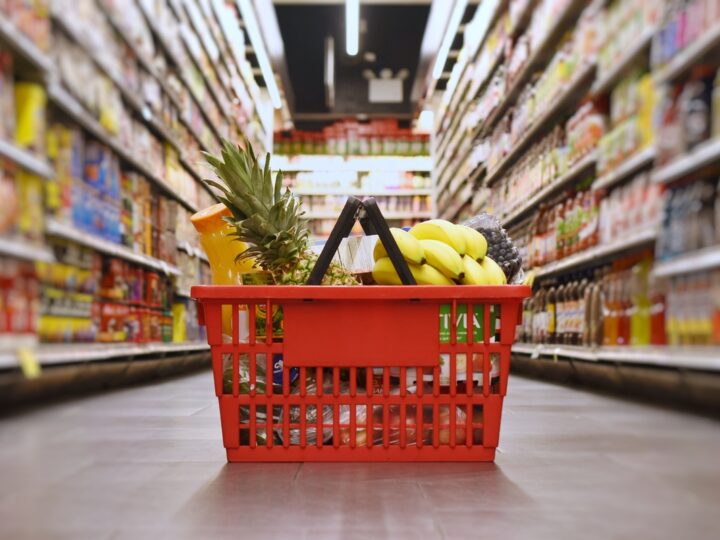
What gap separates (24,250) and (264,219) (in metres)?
0.72

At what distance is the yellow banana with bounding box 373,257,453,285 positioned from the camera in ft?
4.64

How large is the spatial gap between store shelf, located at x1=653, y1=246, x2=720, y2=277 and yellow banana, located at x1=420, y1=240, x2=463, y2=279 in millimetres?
747

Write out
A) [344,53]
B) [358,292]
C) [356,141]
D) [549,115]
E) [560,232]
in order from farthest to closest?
1. [356,141]
2. [344,53]
3. [549,115]
4. [560,232]
5. [358,292]

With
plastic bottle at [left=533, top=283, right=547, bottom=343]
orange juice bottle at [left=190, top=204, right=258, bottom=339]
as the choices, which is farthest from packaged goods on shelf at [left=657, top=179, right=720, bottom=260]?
plastic bottle at [left=533, top=283, right=547, bottom=343]

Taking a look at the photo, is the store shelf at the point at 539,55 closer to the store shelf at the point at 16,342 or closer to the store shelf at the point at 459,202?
the store shelf at the point at 459,202

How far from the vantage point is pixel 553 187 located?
360 centimetres

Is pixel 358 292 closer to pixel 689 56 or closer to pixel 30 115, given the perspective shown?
pixel 30 115

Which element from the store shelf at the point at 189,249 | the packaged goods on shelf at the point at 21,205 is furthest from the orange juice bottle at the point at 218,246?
the store shelf at the point at 189,249

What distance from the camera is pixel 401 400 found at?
1.29 m

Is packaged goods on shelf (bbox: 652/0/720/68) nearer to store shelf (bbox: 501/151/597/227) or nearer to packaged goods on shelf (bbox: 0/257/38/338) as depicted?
packaged goods on shelf (bbox: 0/257/38/338)

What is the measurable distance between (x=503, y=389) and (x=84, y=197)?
0.94 metres

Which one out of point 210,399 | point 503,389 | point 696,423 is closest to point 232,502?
point 503,389

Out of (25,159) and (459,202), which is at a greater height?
(459,202)

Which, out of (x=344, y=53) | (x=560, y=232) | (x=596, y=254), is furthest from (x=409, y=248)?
(x=344, y=53)
